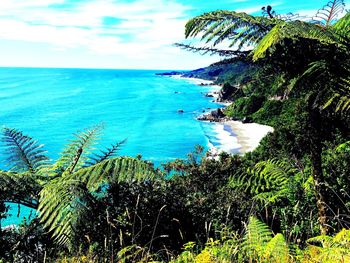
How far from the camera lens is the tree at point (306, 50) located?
4.00m

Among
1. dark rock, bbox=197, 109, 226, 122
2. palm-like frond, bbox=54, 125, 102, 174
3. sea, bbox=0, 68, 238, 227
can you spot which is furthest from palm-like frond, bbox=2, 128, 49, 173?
dark rock, bbox=197, 109, 226, 122

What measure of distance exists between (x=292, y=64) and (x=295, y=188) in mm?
2881

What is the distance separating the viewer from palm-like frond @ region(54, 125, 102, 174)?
257 inches

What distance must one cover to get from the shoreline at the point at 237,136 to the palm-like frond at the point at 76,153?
98.8 ft

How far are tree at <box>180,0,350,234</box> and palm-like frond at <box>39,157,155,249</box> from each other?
6.84 ft

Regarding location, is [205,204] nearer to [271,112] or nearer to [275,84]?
[275,84]

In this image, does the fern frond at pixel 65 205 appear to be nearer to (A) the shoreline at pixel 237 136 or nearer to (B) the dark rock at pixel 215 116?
(A) the shoreline at pixel 237 136

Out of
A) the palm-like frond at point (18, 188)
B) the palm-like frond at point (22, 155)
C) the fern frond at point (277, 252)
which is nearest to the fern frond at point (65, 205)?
A: the palm-like frond at point (18, 188)

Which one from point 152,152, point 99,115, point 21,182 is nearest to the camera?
point 21,182

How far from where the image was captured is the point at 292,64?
473 cm

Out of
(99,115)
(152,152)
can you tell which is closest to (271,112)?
(152,152)

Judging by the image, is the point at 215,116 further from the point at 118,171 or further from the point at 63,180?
the point at 63,180

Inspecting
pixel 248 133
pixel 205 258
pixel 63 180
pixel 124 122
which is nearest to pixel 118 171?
pixel 63 180

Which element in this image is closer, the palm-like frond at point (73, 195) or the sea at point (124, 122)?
the palm-like frond at point (73, 195)
